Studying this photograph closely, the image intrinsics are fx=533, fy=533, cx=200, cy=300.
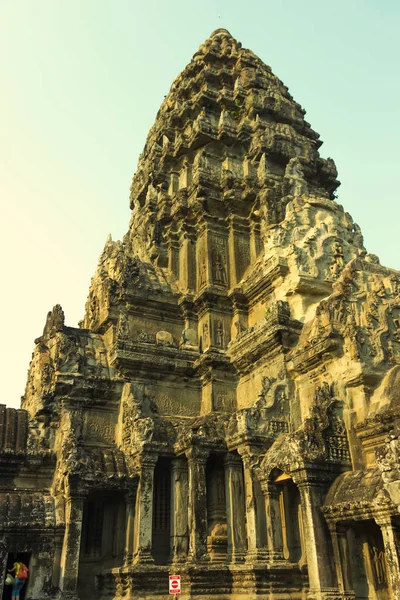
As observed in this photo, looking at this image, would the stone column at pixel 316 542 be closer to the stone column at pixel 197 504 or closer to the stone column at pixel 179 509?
the stone column at pixel 197 504

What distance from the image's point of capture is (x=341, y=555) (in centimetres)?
1076

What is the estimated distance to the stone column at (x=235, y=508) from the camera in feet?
44.1

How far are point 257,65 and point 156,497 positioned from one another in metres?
21.4

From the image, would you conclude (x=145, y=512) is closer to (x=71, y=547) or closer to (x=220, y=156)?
(x=71, y=547)

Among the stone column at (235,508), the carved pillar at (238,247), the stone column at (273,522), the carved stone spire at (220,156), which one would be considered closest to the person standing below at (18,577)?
the stone column at (235,508)

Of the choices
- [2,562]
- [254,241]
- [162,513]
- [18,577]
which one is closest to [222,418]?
[162,513]

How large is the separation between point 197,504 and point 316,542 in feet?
12.3

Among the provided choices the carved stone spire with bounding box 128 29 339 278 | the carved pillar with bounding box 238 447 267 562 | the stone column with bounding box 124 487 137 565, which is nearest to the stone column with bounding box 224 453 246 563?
the carved pillar with bounding box 238 447 267 562

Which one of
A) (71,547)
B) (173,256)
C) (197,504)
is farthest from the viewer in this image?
(173,256)

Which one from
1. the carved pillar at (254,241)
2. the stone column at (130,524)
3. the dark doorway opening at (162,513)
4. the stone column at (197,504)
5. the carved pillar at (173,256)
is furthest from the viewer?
the carved pillar at (173,256)

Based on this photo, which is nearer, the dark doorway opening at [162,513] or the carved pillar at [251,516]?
the carved pillar at [251,516]

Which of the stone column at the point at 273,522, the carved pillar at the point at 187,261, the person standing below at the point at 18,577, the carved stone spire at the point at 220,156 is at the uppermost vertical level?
the carved stone spire at the point at 220,156

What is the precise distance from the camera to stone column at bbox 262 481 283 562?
12414 mm

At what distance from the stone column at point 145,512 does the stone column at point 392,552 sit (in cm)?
634
